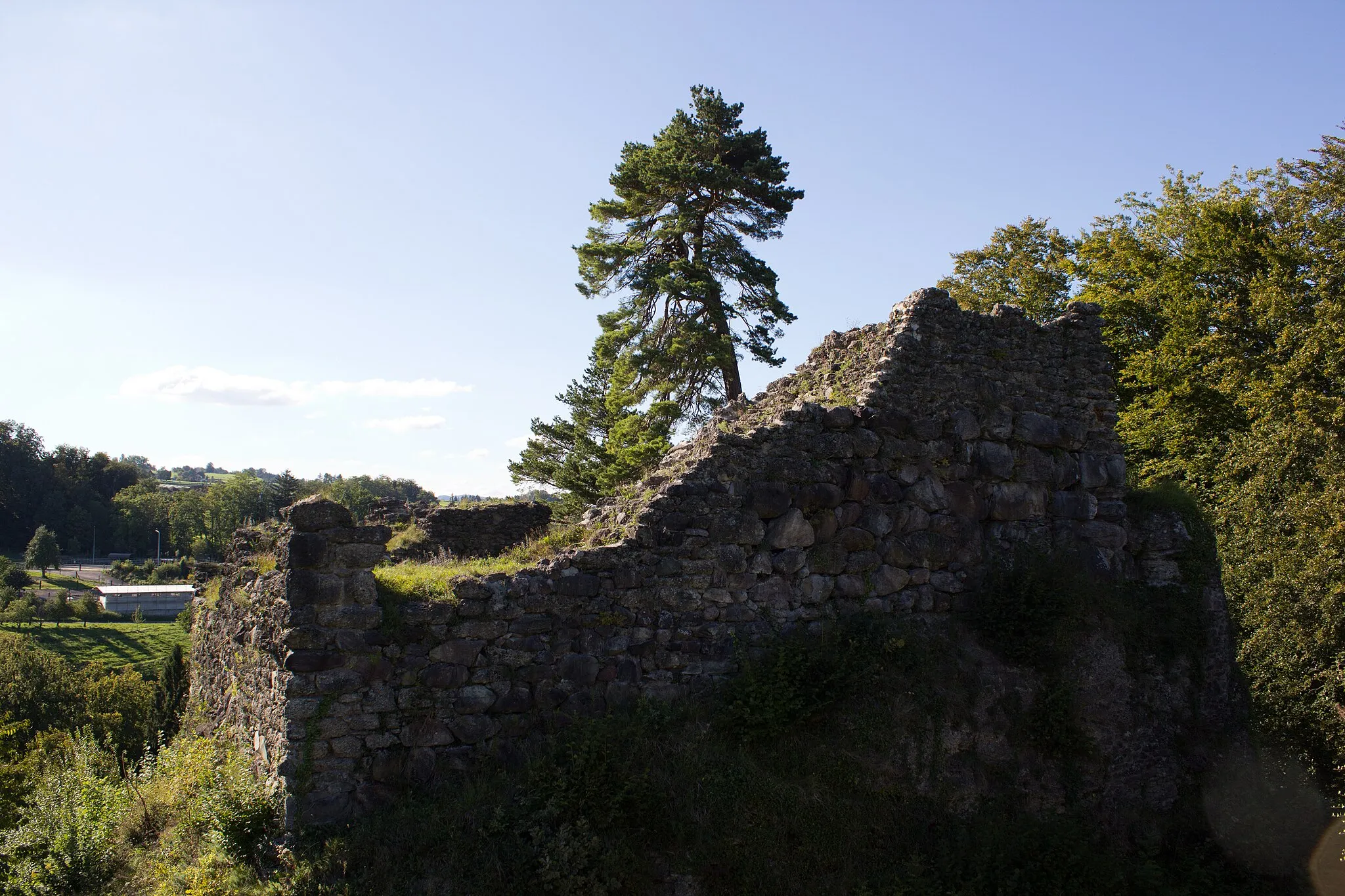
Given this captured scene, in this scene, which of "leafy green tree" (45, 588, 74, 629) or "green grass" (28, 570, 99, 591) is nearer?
"leafy green tree" (45, 588, 74, 629)

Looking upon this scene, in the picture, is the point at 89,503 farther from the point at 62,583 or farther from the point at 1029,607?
the point at 1029,607

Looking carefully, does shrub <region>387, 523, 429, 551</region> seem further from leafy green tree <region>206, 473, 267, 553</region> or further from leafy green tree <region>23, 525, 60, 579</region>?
leafy green tree <region>23, 525, 60, 579</region>

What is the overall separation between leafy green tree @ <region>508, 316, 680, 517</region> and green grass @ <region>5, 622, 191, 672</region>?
34.6 meters

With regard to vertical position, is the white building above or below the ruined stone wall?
below

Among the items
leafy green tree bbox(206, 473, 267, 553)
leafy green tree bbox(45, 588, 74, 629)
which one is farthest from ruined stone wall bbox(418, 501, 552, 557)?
leafy green tree bbox(45, 588, 74, 629)

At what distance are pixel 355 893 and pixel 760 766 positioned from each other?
3.47 metres

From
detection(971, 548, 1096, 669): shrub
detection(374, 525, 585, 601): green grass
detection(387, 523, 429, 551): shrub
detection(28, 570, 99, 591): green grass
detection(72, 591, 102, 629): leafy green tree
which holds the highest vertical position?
detection(387, 523, 429, 551): shrub

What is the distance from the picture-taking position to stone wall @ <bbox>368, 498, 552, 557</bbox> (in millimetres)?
13141

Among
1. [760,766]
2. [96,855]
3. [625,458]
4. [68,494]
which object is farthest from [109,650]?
[760,766]

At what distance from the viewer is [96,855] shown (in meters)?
7.88

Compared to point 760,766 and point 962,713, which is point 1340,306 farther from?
point 760,766

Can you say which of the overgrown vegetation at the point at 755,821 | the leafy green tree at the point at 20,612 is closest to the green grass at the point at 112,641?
the leafy green tree at the point at 20,612

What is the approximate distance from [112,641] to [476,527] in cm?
5738

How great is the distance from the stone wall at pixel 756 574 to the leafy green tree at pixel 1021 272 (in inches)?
566
